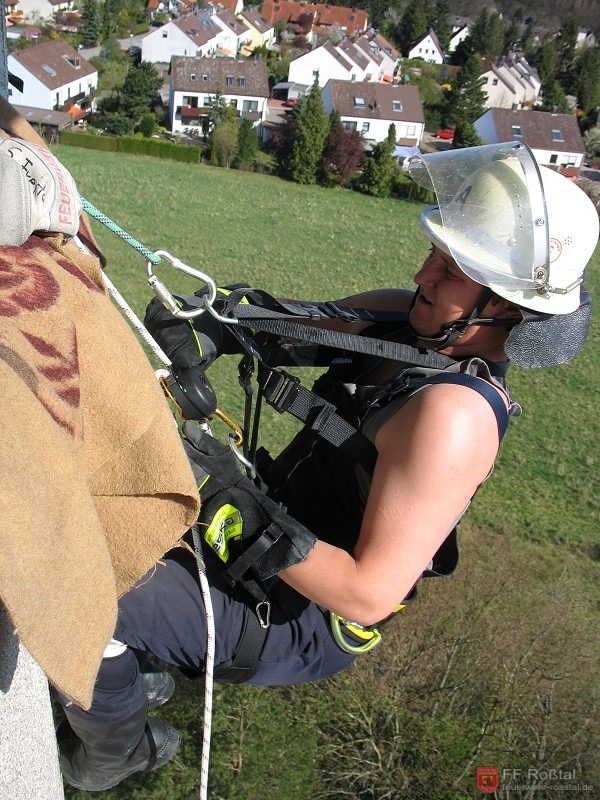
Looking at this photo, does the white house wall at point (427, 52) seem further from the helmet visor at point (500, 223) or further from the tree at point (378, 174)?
the helmet visor at point (500, 223)

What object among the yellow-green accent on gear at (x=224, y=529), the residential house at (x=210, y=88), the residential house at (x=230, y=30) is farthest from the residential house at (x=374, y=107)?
the yellow-green accent on gear at (x=224, y=529)

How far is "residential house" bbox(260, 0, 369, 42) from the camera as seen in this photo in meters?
67.7

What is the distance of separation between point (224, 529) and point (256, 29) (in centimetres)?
6625

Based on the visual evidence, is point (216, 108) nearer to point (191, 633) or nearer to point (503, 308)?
point (503, 308)

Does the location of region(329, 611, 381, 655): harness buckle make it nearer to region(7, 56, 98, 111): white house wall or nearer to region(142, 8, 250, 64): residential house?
region(7, 56, 98, 111): white house wall

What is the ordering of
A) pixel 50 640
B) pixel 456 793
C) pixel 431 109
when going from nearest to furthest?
pixel 50 640 → pixel 456 793 → pixel 431 109

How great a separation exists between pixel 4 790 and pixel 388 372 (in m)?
1.66

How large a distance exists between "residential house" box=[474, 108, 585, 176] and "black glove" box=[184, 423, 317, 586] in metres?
38.7

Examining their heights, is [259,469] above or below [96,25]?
above

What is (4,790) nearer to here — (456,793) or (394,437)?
(394,437)

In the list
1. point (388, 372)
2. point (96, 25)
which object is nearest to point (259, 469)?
point (388, 372)

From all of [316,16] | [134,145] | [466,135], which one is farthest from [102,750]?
[316,16]

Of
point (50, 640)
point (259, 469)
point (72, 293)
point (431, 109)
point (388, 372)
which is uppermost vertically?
point (72, 293)

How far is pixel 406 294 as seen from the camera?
3.02 meters
